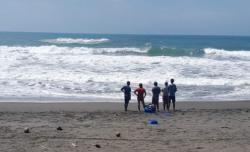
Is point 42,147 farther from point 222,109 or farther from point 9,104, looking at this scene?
point 222,109

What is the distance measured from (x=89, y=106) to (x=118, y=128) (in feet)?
14.2

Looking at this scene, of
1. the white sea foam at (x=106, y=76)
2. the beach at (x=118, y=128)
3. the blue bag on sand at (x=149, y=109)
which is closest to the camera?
the beach at (x=118, y=128)

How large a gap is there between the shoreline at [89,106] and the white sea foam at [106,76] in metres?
1.83

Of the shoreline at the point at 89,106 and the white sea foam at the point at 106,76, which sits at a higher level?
the white sea foam at the point at 106,76

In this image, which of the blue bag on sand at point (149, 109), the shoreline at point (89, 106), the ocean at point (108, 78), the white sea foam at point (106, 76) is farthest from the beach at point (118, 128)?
the white sea foam at point (106, 76)

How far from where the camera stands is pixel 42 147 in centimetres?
915

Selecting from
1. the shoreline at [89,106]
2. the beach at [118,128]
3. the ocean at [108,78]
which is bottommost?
the beach at [118,128]

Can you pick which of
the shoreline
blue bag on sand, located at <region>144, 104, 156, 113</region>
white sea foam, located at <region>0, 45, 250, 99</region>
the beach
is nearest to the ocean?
white sea foam, located at <region>0, 45, 250, 99</region>

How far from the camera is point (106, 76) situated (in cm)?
2461

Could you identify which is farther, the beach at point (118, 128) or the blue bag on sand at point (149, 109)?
the blue bag on sand at point (149, 109)

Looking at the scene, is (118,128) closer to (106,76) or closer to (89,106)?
(89,106)

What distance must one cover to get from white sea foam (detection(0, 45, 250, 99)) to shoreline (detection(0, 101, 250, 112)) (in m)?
1.83

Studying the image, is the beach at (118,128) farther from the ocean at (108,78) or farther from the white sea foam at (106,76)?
the white sea foam at (106,76)

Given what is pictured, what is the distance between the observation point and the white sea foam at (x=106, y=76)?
1952 centimetres
